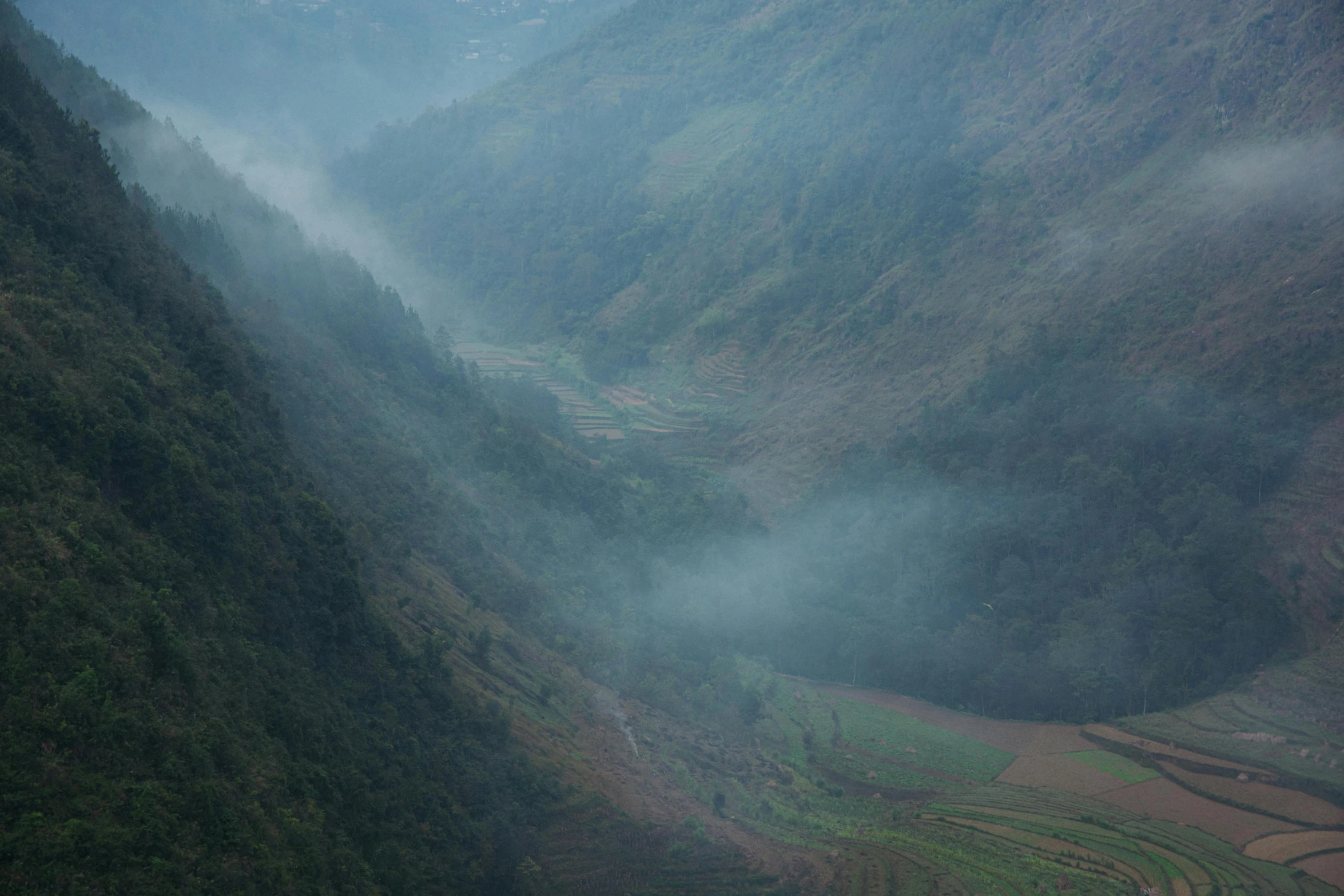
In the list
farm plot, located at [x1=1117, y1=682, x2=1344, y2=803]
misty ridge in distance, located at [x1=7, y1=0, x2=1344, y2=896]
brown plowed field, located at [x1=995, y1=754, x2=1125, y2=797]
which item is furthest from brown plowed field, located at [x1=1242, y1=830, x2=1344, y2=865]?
brown plowed field, located at [x1=995, y1=754, x2=1125, y2=797]

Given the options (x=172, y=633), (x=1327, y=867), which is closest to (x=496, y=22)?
(x=1327, y=867)

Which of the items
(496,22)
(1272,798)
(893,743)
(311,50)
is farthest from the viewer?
(496,22)

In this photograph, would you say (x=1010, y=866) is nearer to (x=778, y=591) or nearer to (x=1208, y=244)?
(x=778, y=591)

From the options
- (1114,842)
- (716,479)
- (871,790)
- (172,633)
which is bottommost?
(172,633)

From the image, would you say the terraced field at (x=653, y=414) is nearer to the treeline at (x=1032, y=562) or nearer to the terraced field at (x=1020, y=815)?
the treeline at (x=1032, y=562)

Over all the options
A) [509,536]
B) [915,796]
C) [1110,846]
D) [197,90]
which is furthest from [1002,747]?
[197,90]

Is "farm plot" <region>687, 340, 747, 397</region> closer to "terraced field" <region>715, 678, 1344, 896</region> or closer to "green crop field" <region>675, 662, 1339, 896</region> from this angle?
"terraced field" <region>715, 678, 1344, 896</region>

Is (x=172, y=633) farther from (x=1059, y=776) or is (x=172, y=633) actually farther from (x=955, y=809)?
(x=1059, y=776)
